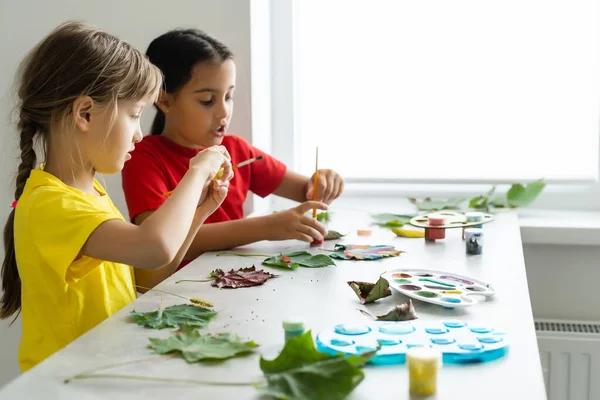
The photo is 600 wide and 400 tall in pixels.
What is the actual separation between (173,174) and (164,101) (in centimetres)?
17

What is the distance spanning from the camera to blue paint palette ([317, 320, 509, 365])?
0.81m

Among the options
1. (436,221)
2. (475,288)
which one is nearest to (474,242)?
(436,221)

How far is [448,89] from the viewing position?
87.4 inches

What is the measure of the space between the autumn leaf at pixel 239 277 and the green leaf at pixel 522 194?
37.5 inches

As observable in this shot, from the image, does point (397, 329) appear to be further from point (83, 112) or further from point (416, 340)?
point (83, 112)

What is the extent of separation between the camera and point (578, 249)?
2021 mm

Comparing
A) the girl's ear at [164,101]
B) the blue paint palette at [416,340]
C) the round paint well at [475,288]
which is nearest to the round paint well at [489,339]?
the blue paint palette at [416,340]

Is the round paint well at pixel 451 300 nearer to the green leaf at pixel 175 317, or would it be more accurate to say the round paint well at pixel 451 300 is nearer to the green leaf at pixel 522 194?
the green leaf at pixel 175 317

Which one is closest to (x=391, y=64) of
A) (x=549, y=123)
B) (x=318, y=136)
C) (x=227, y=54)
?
(x=318, y=136)

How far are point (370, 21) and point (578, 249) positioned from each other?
→ 0.86 meters

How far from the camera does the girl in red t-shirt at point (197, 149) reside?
1503mm

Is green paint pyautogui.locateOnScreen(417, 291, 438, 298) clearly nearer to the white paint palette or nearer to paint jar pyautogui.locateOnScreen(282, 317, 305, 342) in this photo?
the white paint palette

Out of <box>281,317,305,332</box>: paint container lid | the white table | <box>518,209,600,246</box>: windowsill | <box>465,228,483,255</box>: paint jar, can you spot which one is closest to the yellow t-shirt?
the white table

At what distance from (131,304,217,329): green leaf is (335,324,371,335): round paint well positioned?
182 mm
